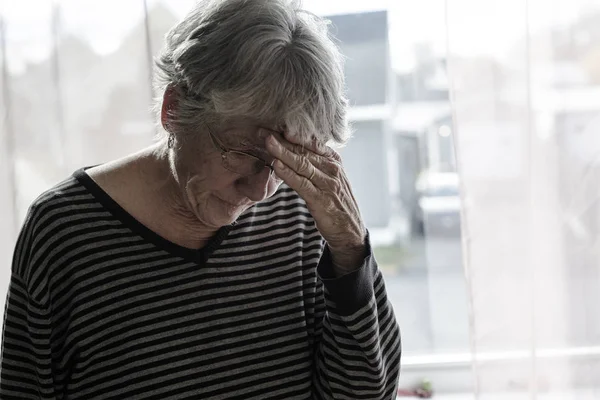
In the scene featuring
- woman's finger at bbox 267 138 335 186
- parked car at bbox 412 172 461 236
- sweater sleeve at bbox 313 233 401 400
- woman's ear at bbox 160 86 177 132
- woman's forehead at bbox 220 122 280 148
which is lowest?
sweater sleeve at bbox 313 233 401 400

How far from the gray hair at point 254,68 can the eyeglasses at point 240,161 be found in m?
0.04

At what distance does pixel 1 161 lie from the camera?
1636 millimetres

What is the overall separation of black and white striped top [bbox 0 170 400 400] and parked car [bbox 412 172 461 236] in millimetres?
603

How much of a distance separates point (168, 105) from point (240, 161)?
13cm

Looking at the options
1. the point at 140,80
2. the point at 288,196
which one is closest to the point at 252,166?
the point at 288,196

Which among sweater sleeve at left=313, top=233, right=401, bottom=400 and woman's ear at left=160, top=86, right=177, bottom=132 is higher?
woman's ear at left=160, top=86, right=177, bottom=132

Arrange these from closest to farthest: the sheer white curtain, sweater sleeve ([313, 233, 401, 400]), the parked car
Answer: sweater sleeve ([313, 233, 401, 400])
the sheer white curtain
the parked car

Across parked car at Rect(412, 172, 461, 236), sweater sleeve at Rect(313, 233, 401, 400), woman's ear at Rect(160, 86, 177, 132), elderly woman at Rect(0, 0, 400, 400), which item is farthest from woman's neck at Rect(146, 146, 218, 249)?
parked car at Rect(412, 172, 461, 236)

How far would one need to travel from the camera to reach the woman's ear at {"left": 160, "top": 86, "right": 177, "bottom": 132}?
107cm

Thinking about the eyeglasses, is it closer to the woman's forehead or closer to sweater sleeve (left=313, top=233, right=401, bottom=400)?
the woman's forehead

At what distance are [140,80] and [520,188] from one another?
0.82m

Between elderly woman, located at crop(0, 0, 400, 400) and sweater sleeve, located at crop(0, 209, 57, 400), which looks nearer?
→ elderly woman, located at crop(0, 0, 400, 400)

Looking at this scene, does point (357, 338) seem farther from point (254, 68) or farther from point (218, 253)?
point (254, 68)

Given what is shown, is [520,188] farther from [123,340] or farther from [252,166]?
[123,340]
